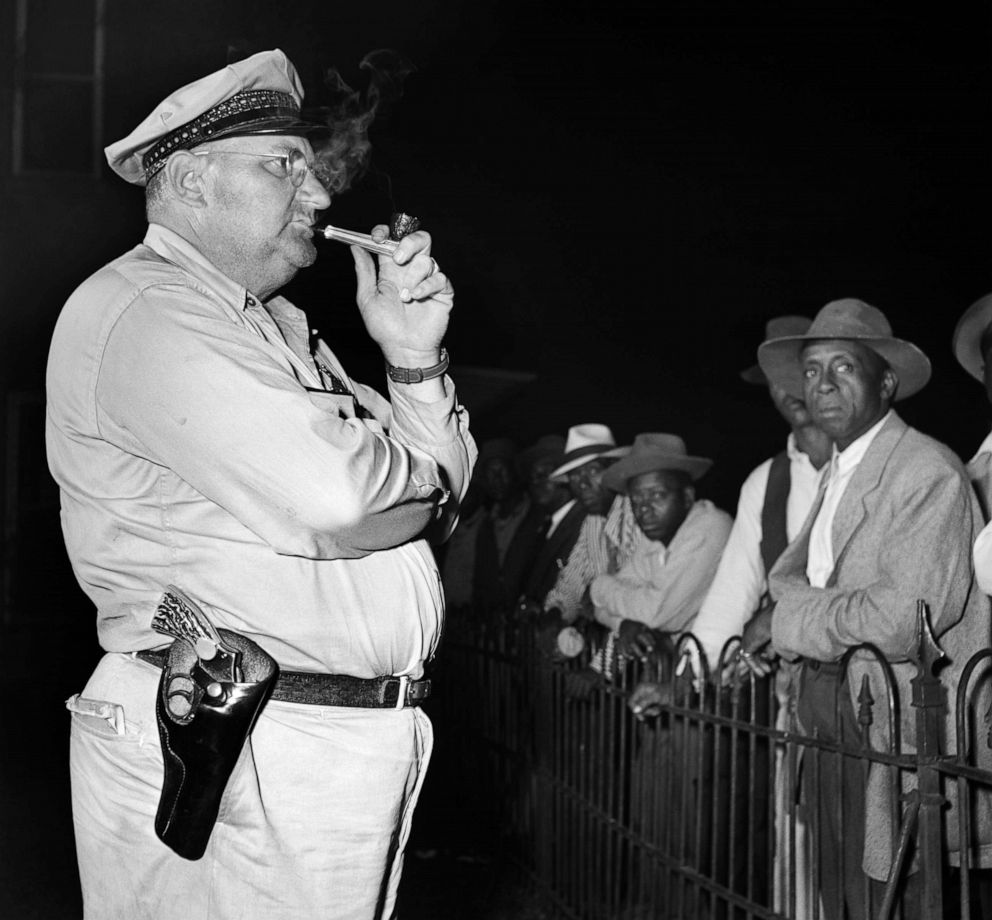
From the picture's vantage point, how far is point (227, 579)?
7.20ft

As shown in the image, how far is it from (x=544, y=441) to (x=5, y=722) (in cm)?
555

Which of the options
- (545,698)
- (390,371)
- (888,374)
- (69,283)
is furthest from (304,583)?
(69,283)

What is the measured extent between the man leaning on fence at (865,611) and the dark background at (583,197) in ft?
18.5

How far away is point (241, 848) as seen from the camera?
2221 millimetres

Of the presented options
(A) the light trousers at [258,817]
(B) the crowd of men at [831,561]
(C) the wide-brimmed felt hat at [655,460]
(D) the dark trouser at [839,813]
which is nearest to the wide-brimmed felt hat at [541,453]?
(B) the crowd of men at [831,561]

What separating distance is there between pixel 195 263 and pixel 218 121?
0.28 metres

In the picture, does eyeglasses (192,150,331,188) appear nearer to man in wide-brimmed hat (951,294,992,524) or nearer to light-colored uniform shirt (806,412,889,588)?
light-colored uniform shirt (806,412,889,588)

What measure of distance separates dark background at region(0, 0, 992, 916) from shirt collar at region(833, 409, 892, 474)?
5.48m

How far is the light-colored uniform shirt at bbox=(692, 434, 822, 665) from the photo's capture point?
5.09 meters

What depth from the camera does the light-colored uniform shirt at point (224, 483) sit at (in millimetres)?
2086

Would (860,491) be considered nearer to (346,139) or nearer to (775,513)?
(775,513)

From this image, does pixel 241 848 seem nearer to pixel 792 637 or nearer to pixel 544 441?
pixel 792 637

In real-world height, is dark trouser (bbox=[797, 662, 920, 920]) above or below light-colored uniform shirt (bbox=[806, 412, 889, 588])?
below

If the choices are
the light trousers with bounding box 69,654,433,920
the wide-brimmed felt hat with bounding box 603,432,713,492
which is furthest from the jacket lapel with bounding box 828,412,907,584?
the light trousers with bounding box 69,654,433,920
